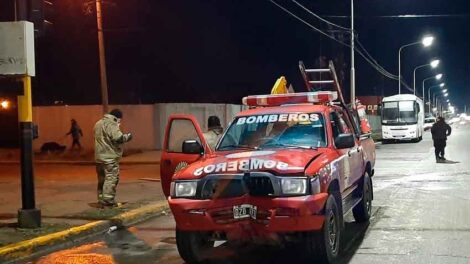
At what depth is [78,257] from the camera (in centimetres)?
796

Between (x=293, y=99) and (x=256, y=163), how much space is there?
2646mm

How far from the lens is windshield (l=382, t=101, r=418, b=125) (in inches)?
1542

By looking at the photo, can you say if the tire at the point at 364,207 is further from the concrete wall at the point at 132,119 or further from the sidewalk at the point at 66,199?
the concrete wall at the point at 132,119

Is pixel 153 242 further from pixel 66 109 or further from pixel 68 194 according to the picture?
pixel 66 109

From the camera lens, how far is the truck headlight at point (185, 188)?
6711 mm

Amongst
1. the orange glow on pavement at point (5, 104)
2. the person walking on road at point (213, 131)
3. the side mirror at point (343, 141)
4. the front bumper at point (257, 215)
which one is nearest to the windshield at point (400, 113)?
the orange glow on pavement at point (5, 104)

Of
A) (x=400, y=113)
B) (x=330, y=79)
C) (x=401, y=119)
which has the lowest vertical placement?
(x=401, y=119)

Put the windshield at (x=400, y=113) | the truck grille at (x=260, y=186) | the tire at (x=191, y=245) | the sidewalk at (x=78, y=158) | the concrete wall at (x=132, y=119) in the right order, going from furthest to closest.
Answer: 1. the windshield at (x=400, y=113)
2. the concrete wall at (x=132, y=119)
3. the sidewalk at (x=78, y=158)
4. the tire at (x=191, y=245)
5. the truck grille at (x=260, y=186)

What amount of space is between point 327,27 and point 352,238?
25.6 metres

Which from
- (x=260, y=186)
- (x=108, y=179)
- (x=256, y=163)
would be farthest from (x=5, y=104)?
(x=260, y=186)

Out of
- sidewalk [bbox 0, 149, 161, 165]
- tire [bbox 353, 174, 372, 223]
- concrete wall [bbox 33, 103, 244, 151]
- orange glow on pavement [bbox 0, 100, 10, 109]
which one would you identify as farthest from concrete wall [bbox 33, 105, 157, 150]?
tire [bbox 353, 174, 372, 223]

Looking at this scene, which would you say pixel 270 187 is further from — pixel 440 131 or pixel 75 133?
pixel 75 133

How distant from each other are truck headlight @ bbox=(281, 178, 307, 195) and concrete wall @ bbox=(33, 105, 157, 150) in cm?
2365

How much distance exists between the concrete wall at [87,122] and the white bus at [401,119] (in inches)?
654
